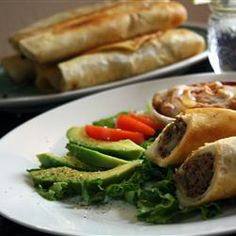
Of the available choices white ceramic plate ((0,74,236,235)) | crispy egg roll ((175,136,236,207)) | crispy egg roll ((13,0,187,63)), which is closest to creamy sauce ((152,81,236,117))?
white ceramic plate ((0,74,236,235))

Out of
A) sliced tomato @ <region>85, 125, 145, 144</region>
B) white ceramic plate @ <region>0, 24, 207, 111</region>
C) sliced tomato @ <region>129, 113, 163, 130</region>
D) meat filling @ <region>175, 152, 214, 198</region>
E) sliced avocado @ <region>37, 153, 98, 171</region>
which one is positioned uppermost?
meat filling @ <region>175, 152, 214, 198</region>

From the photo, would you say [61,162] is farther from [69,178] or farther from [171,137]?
[171,137]

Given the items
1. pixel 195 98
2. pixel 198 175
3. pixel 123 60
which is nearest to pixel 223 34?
pixel 123 60

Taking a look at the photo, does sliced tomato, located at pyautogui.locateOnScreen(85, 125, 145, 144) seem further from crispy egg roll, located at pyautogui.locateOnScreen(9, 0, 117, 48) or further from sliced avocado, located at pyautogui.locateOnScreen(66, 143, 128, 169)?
crispy egg roll, located at pyautogui.locateOnScreen(9, 0, 117, 48)

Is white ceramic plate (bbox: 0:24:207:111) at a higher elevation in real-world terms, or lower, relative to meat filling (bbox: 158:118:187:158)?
lower

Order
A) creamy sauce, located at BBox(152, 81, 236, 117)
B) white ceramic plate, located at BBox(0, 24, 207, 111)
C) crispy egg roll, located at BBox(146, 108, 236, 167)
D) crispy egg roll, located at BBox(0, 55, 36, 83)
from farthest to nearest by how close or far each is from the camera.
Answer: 1. crispy egg roll, located at BBox(0, 55, 36, 83)
2. white ceramic plate, located at BBox(0, 24, 207, 111)
3. creamy sauce, located at BBox(152, 81, 236, 117)
4. crispy egg roll, located at BBox(146, 108, 236, 167)

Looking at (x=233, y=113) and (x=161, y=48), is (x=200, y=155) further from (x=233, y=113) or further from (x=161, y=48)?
(x=161, y=48)

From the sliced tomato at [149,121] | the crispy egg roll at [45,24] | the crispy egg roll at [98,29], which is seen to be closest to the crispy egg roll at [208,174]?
the sliced tomato at [149,121]
